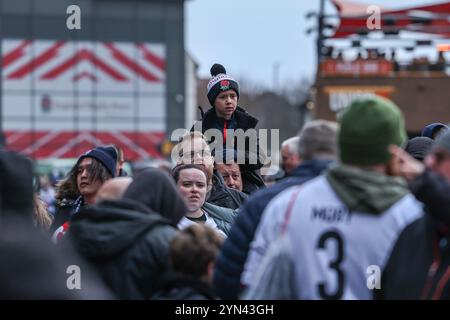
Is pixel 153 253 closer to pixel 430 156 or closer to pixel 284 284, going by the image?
pixel 284 284

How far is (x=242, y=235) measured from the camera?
5.04 meters

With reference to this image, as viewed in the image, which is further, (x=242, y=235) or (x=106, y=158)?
(x=106, y=158)

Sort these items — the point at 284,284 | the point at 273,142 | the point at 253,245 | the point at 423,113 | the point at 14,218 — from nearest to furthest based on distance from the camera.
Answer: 1. the point at 14,218
2. the point at 284,284
3. the point at 253,245
4. the point at 273,142
5. the point at 423,113

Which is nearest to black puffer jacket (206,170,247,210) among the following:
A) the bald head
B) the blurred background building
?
the bald head

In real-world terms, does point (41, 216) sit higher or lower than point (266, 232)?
lower

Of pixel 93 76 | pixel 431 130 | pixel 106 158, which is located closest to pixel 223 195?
pixel 106 158

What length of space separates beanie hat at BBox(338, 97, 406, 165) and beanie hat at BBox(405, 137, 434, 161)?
124 inches

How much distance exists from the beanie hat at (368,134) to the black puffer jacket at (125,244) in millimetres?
1003

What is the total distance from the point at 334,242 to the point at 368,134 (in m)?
0.49

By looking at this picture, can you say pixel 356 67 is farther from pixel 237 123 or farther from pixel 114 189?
pixel 114 189
